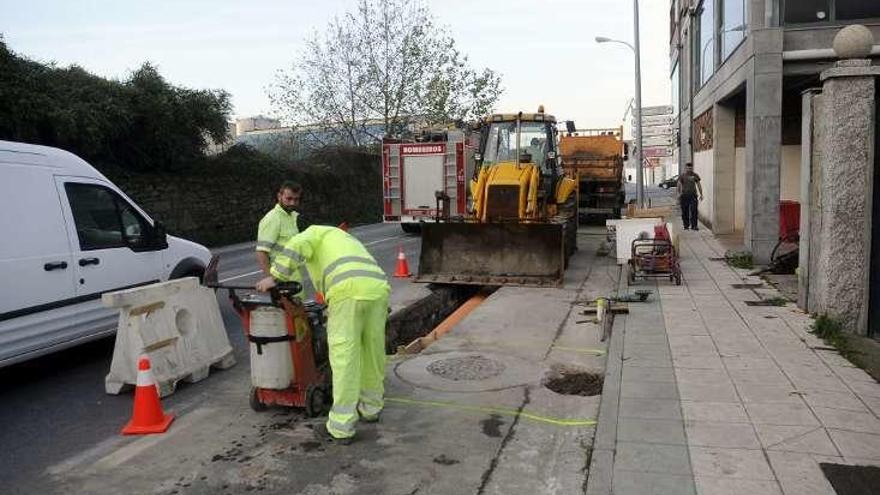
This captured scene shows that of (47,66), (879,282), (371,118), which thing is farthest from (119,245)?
(371,118)

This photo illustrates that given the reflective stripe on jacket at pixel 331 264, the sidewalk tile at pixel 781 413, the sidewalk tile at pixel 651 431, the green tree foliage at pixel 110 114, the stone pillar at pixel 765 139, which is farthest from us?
the green tree foliage at pixel 110 114

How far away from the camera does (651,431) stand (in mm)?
4855

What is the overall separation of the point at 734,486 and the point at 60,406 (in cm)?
521

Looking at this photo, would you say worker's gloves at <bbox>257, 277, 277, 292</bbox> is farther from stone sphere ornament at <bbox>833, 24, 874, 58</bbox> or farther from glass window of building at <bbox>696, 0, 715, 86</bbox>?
glass window of building at <bbox>696, 0, 715, 86</bbox>

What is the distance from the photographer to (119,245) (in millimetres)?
7371

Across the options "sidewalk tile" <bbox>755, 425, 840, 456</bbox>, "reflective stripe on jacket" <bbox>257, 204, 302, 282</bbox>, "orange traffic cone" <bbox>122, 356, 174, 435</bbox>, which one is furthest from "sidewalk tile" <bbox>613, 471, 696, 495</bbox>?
"reflective stripe on jacket" <bbox>257, 204, 302, 282</bbox>

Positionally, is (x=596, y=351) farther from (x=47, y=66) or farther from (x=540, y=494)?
(x=47, y=66)

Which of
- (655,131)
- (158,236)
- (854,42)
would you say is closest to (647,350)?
(854,42)

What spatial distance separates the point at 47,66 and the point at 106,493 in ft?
54.1

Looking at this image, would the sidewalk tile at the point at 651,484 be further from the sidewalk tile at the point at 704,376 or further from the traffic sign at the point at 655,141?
the traffic sign at the point at 655,141

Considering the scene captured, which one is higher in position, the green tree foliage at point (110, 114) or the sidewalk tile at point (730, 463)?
the green tree foliage at point (110, 114)

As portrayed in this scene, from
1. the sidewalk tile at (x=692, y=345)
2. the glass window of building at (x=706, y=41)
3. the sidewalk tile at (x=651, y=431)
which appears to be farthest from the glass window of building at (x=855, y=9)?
the sidewalk tile at (x=651, y=431)

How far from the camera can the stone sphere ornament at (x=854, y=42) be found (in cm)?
763

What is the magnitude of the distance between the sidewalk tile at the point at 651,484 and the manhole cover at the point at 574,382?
1.69m
